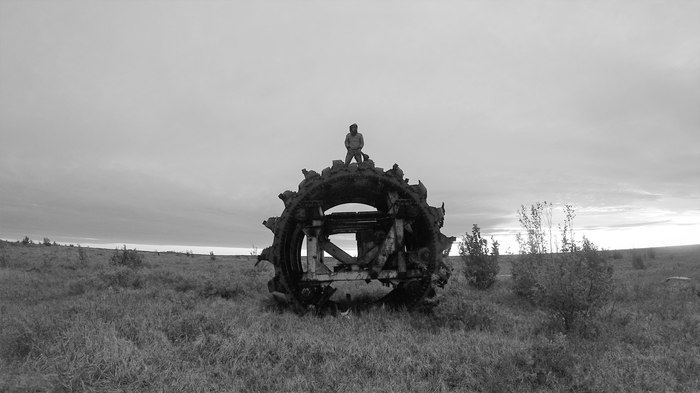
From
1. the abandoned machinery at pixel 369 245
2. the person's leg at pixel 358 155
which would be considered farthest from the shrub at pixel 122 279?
the person's leg at pixel 358 155

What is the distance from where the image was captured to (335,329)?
8039 mm

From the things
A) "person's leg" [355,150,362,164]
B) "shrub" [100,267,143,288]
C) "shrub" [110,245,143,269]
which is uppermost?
"person's leg" [355,150,362,164]

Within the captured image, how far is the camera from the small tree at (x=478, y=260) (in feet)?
54.1

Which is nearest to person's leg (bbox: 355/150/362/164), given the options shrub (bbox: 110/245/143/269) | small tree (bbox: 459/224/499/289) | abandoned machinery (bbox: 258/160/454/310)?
abandoned machinery (bbox: 258/160/454/310)

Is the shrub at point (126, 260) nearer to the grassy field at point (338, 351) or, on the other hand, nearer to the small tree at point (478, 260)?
the grassy field at point (338, 351)

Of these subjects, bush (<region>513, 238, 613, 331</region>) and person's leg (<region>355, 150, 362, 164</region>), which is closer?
bush (<region>513, 238, 613, 331</region>)

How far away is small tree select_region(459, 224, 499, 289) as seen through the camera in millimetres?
16500

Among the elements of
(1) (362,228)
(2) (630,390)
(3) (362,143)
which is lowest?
(2) (630,390)

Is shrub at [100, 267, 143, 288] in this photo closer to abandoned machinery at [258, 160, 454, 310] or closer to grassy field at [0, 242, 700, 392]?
grassy field at [0, 242, 700, 392]

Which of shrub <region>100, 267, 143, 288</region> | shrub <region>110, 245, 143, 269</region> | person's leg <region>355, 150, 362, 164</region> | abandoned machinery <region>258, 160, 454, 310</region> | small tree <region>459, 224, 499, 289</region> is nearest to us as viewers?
abandoned machinery <region>258, 160, 454, 310</region>

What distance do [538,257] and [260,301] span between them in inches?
430

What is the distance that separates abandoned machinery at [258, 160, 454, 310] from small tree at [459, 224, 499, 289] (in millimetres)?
6815

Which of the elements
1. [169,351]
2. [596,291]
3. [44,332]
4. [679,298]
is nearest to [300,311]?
[169,351]

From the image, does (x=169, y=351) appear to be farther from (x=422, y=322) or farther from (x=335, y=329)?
(x=422, y=322)
